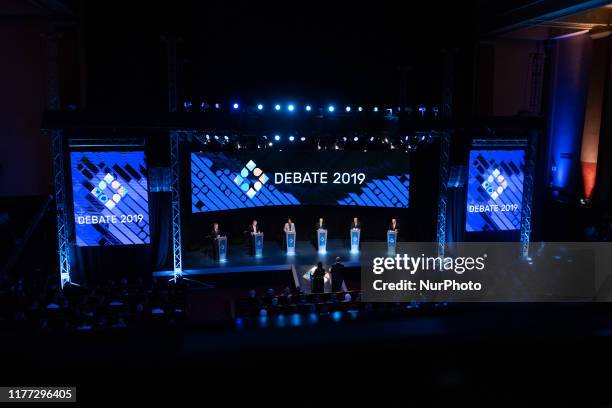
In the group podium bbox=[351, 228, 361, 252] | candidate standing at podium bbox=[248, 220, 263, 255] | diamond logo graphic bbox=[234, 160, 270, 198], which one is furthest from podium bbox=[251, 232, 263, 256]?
podium bbox=[351, 228, 361, 252]

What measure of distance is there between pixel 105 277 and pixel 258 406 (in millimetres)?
10255

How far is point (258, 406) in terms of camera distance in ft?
3.08

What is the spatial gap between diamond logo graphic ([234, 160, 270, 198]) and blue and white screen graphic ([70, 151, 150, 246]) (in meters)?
2.56

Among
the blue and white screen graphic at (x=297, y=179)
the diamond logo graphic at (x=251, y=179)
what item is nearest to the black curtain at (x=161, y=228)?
the blue and white screen graphic at (x=297, y=179)

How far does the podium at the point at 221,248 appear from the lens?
11.2 metres

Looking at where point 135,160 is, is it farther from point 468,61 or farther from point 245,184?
point 468,61

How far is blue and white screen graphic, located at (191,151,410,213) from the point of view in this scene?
11844 mm

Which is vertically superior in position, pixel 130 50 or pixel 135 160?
pixel 130 50

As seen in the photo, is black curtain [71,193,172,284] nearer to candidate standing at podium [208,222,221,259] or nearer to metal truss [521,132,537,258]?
candidate standing at podium [208,222,221,259]

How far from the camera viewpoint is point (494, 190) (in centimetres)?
1167

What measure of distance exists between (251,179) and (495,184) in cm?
587

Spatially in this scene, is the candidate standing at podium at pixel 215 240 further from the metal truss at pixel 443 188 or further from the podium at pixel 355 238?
the metal truss at pixel 443 188

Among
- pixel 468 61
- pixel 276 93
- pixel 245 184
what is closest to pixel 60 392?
pixel 245 184

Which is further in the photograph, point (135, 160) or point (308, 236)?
point (308, 236)
